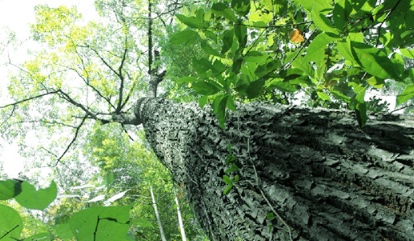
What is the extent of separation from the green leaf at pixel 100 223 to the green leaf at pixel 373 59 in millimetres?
468

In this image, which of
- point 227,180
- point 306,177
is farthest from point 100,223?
point 227,180

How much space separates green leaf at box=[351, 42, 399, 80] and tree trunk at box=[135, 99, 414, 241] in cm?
42

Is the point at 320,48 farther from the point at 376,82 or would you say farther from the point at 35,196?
the point at 35,196

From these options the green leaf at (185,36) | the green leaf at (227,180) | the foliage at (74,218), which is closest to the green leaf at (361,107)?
the green leaf at (185,36)

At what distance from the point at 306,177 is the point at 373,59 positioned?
634mm

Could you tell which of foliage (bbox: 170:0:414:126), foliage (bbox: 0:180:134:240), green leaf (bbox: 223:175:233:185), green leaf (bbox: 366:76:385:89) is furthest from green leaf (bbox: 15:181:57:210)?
green leaf (bbox: 223:175:233:185)

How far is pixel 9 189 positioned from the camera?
291 millimetres

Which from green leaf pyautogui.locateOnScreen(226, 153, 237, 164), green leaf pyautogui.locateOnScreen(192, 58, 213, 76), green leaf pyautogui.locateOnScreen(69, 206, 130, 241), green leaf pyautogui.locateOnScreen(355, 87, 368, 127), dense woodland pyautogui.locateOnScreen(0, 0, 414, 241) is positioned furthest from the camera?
green leaf pyautogui.locateOnScreen(226, 153, 237, 164)

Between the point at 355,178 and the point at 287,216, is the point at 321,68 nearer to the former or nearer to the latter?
the point at 355,178

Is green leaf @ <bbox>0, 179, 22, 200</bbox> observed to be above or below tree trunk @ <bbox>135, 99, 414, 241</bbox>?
above

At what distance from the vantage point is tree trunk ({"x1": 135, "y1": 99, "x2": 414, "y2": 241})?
85 cm

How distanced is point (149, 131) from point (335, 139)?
2.58 metres

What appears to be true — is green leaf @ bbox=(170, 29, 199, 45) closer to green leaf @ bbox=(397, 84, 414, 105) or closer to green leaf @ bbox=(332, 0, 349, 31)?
green leaf @ bbox=(332, 0, 349, 31)

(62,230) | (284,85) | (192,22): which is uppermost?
(192,22)
